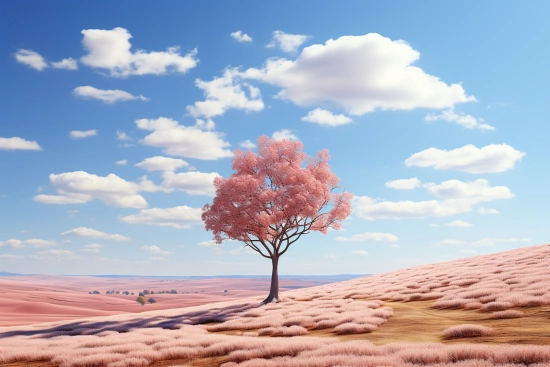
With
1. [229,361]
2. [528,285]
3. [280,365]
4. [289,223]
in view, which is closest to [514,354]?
[280,365]

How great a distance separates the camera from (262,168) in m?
39.2

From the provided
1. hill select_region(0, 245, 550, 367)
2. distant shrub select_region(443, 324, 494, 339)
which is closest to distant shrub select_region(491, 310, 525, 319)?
hill select_region(0, 245, 550, 367)

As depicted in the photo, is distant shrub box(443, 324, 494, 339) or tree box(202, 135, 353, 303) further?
tree box(202, 135, 353, 303)

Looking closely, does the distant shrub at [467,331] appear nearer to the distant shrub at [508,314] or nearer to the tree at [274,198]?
the distant shrub at [508,314]

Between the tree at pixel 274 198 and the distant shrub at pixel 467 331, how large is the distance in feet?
71.8

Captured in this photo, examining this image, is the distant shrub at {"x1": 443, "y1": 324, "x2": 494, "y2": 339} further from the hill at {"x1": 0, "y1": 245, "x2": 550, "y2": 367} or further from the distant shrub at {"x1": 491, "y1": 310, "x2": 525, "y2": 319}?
the distant shrub at {"x1": 491, "y1": 310, "x2": 525, "y2": 319}

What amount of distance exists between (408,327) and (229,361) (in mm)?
9295

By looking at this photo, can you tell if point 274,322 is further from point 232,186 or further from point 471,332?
point 232,186

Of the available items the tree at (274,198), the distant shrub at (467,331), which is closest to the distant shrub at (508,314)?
the distant shrub at (467,331)

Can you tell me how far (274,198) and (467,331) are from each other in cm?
2368

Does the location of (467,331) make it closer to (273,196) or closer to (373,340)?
(373,340)

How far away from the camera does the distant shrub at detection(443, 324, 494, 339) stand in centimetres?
1465

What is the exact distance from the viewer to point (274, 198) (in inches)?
1463

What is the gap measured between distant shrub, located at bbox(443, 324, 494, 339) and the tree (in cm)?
2187
